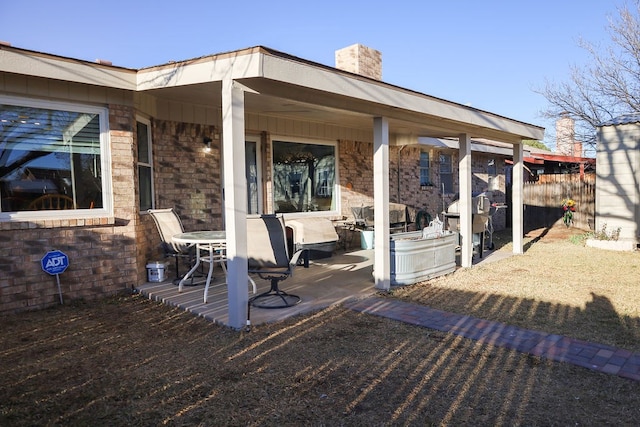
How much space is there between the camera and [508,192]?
49.1 ft

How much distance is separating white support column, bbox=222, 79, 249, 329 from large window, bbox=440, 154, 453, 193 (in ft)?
30.5

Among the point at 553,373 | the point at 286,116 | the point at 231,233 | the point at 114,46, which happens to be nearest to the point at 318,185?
the point at 286,116

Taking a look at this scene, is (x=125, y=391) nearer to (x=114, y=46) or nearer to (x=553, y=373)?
(x=553, y=373)

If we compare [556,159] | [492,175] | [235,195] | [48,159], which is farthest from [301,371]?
[556,159]

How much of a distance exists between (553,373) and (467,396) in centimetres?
80

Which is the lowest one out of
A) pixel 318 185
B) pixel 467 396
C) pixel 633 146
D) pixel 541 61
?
pixel 467 396

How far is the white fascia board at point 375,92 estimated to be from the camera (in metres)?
3.98

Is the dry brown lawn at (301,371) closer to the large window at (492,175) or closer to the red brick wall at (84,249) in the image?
the red brick wall at (84,249)

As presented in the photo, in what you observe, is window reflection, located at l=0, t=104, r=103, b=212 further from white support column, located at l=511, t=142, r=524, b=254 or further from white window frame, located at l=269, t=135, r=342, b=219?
white support column, located at l=511, t=142, r=524, b=254

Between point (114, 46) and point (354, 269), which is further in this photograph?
point (114, 46)

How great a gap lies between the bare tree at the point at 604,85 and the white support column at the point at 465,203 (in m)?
9.41

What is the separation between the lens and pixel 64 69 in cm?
452

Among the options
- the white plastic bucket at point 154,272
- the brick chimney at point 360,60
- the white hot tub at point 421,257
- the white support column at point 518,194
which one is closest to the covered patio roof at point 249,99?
the white hot tub at point 421,257

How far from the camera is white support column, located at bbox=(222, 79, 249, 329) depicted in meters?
3.91
